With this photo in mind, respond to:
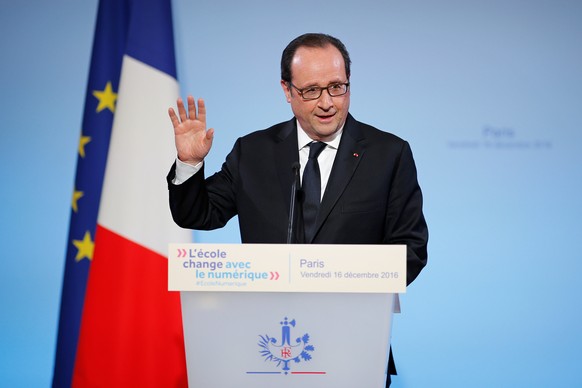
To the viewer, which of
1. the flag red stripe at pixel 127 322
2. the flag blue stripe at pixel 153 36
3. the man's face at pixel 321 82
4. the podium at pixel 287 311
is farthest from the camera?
the flag blue stripe at pixel 153 36

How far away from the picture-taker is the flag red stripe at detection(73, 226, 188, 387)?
2.82 meters

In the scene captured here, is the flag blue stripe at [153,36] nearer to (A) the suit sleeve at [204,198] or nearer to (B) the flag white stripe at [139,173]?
(B) the flag white stripe at [139,173]

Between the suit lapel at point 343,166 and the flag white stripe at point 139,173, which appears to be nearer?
the suit lapel at point 343,166

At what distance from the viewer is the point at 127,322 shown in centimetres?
285

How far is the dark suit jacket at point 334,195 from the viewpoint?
1.84 meters

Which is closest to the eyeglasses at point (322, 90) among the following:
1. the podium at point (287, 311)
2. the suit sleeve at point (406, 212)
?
the suit sleeve at point (406, 212)

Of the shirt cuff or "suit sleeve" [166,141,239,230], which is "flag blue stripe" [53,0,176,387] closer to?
"suit sleeve" [166,141,239,230]

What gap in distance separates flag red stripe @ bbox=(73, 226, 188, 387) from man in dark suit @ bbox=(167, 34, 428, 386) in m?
0.98

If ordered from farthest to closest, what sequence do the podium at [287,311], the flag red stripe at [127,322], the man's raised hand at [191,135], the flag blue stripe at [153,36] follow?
1. the flag blue stripe at [153,36]
2. the flag red stripe at [127,322]
3. the man's raised hand at [191,135]
4. the podium at [287,311]

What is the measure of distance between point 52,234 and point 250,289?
2368 millimetres

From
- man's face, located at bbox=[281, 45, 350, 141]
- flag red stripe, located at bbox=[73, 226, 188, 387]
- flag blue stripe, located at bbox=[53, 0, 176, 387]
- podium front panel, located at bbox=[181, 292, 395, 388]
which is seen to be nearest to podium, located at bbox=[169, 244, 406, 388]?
podium front panel, located at bbox=[181, 292, 395, 388]

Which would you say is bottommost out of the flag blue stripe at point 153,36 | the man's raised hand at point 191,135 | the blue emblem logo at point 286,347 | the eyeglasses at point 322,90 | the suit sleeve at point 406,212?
the blue emblem logo at point 286,347

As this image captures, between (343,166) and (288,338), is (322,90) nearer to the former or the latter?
(343,166)

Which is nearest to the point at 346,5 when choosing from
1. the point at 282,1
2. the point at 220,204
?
the point at 282,1
